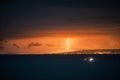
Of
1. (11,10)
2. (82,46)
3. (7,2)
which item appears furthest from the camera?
(82,46)

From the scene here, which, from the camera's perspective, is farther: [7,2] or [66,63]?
[66,63]

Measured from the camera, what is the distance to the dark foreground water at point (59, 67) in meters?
10.6

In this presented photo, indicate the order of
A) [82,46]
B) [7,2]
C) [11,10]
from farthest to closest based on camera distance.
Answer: [82,46], [11,10], [7,2]

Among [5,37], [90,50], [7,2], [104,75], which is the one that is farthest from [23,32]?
[104,75]

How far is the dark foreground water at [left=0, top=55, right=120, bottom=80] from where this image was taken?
1055 cm

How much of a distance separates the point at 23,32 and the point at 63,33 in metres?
1.83

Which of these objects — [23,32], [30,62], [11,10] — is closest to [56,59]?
[30,62]

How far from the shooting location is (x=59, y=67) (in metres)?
11.2

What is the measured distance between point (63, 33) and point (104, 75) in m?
3.05

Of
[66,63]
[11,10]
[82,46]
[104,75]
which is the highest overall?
[11,10]

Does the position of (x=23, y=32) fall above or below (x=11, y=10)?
below

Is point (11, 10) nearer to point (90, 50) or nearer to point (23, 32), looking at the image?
point (23, 32)

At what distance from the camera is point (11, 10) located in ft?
30.2

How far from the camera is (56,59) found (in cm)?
1141
